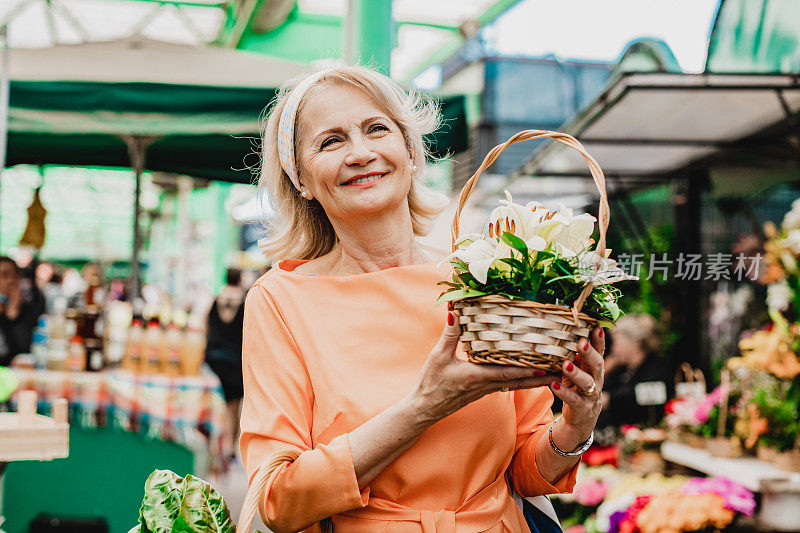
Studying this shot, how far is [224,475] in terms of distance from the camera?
6.05 meters

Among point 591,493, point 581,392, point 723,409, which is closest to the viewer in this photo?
point 581,392

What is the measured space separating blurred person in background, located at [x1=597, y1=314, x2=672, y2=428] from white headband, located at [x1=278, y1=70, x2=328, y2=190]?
4.14 m

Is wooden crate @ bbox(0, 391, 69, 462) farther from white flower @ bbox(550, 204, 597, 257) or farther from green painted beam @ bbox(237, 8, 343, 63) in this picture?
green painted beam @ bbox(237, 8, 343, 63)

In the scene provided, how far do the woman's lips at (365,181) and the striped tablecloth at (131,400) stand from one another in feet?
12.0

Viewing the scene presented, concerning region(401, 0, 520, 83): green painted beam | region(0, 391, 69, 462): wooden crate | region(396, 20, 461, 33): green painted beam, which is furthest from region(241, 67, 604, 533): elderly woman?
region(396, 20, 461, 33): green painted beam

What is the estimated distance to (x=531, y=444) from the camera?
1.66m

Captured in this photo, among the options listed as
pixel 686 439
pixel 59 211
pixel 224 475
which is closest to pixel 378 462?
pixel 686 439

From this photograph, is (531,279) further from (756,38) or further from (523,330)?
(756,38)

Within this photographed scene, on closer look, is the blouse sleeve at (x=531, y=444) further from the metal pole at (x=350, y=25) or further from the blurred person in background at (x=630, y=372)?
the blurred person in background at (x=630, y=372)

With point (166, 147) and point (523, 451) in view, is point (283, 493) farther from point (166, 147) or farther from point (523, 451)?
point (166, 147)

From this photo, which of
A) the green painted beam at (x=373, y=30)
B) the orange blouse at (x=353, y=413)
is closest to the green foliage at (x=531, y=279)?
the orange blouse at (x=353, y=413)

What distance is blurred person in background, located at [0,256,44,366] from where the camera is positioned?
215 inches

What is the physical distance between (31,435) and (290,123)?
113cm

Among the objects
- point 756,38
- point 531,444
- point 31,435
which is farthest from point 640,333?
point 31,435
